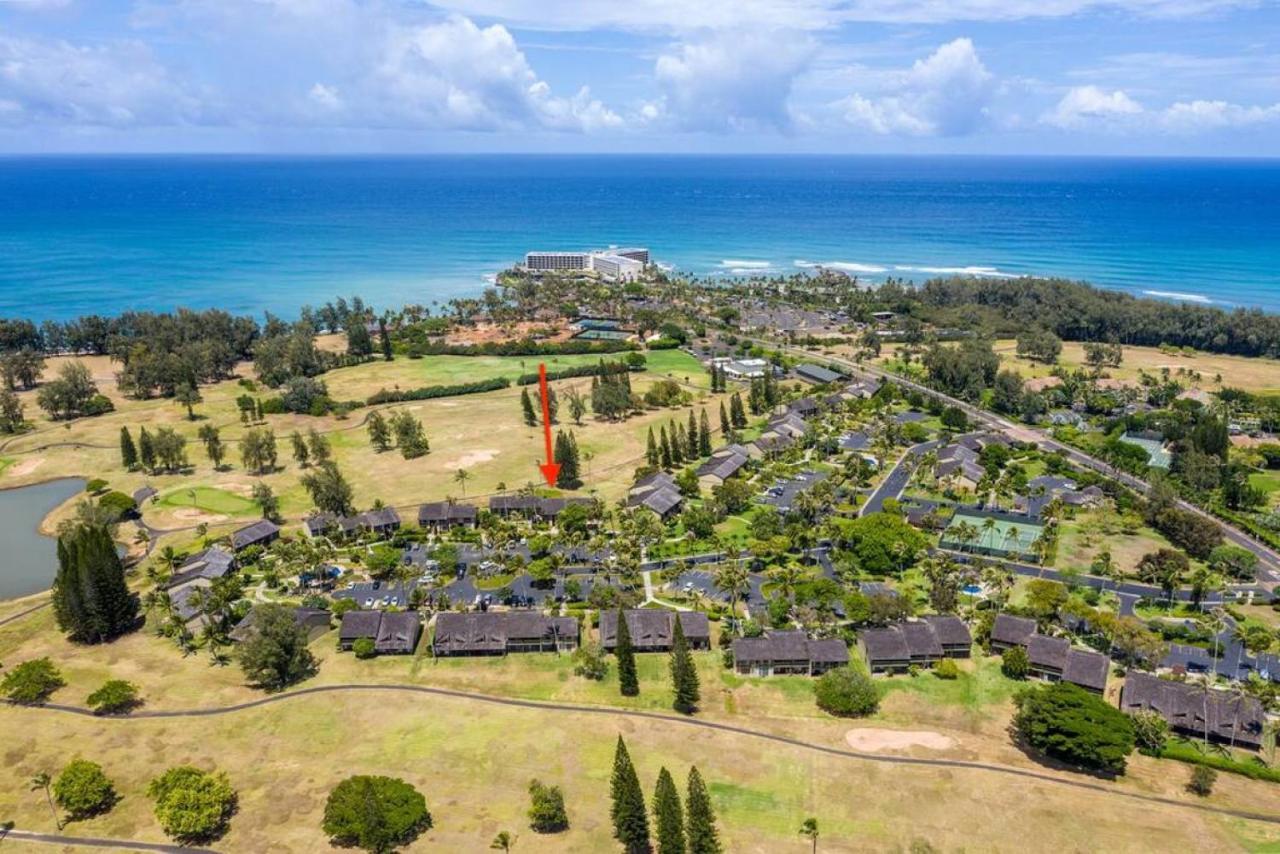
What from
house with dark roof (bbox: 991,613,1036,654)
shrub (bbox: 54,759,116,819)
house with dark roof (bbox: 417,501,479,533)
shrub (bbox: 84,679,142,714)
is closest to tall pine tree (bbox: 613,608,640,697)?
house with dark roof (bbox: 991,613,1036,654)

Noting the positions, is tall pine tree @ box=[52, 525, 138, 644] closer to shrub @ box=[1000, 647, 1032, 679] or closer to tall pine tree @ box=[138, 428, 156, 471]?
tall pine tree @ box=[138, 428, 156, 471]

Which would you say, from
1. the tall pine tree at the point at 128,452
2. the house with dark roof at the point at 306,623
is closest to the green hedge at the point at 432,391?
the tall pine tree at the point at 128,452

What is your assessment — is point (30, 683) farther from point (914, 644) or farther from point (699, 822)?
point (914, 644)

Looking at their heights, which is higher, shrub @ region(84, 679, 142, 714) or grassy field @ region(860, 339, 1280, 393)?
grassy field @ region(860, 339, 1280, 393)

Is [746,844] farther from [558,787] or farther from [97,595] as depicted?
[97,595]

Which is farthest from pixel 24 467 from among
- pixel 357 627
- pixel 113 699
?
pixel 357 627

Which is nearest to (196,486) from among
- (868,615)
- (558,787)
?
(558,787)
